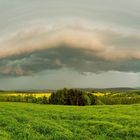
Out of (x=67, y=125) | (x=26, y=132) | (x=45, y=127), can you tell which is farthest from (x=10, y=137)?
(x=67, y=125)

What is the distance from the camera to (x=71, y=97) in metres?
97.0

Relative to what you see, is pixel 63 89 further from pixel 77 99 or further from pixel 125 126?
pixel 125 126

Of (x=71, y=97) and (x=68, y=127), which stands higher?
(x=71, y=97)

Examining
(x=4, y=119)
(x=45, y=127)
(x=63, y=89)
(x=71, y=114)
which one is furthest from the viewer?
(x=63, y=89)

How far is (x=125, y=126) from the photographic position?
106 feet

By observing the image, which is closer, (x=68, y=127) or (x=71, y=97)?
(x=68, y=127)

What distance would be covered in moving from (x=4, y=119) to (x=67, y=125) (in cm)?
584

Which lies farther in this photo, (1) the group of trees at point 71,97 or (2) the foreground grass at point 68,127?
(1) the group of trees at point 71,97

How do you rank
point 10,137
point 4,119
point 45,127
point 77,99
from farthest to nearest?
point 77,99 < point 4,119 < point 45,127 < point 10,137

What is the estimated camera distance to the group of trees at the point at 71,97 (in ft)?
315

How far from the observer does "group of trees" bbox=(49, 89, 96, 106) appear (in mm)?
96125

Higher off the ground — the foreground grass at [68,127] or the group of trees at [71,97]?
the group of trees at [71,97]

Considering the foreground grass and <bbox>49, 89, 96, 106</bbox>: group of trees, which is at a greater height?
<bbox>49, 89, 96, 106</bbox>: group of trees

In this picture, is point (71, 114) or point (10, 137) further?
point (71, 114)
